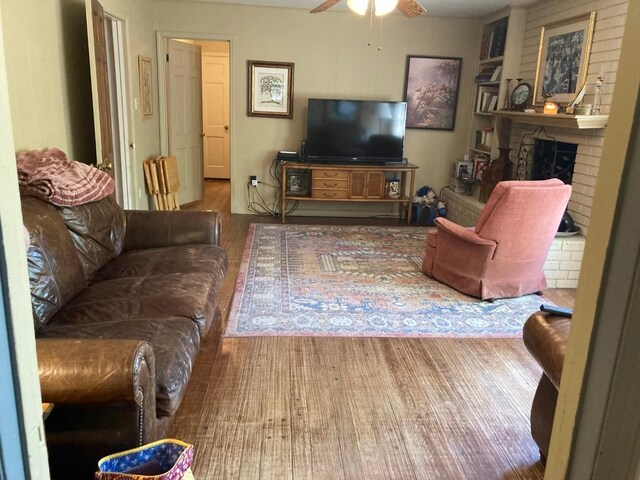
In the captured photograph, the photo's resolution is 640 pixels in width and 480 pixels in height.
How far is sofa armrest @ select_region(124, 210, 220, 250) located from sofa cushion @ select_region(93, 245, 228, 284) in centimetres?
9

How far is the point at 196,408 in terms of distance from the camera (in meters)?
2.24

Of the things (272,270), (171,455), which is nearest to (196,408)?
(171,455)

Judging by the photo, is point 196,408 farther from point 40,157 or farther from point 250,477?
point 40,157

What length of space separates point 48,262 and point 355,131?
419cm

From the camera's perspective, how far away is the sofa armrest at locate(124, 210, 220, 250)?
3.17 meters

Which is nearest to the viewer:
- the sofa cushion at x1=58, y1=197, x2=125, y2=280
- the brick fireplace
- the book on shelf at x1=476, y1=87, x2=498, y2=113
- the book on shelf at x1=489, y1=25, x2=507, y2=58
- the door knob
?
the sofa cushion at x1=58, y1=197, x2=125, y2=280

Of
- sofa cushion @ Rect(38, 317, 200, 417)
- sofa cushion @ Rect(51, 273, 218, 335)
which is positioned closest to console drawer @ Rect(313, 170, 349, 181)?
sofa cushion @ Rect(51, 273, 218, 335)

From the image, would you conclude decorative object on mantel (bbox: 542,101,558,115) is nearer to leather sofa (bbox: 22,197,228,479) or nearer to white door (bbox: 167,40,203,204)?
leather sofa (bbox: 22,197,228,479)

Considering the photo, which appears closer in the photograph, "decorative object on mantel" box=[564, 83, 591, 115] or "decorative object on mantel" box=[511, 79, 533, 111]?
"decorative object on mantel" box=[564, 83, 591, 115]

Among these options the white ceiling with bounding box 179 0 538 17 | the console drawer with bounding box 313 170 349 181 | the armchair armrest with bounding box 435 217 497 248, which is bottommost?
the armchair armrest with bounding box 435 217 497 248

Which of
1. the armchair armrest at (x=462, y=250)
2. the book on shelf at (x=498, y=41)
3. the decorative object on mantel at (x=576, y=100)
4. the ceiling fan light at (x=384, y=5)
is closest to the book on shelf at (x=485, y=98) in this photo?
the book on shelf at (x=498, y=41)

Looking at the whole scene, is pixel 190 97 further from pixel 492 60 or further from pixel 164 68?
pixel 492 60

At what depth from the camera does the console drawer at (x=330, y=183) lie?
5.78 meters

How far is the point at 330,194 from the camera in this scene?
5.83 meters
